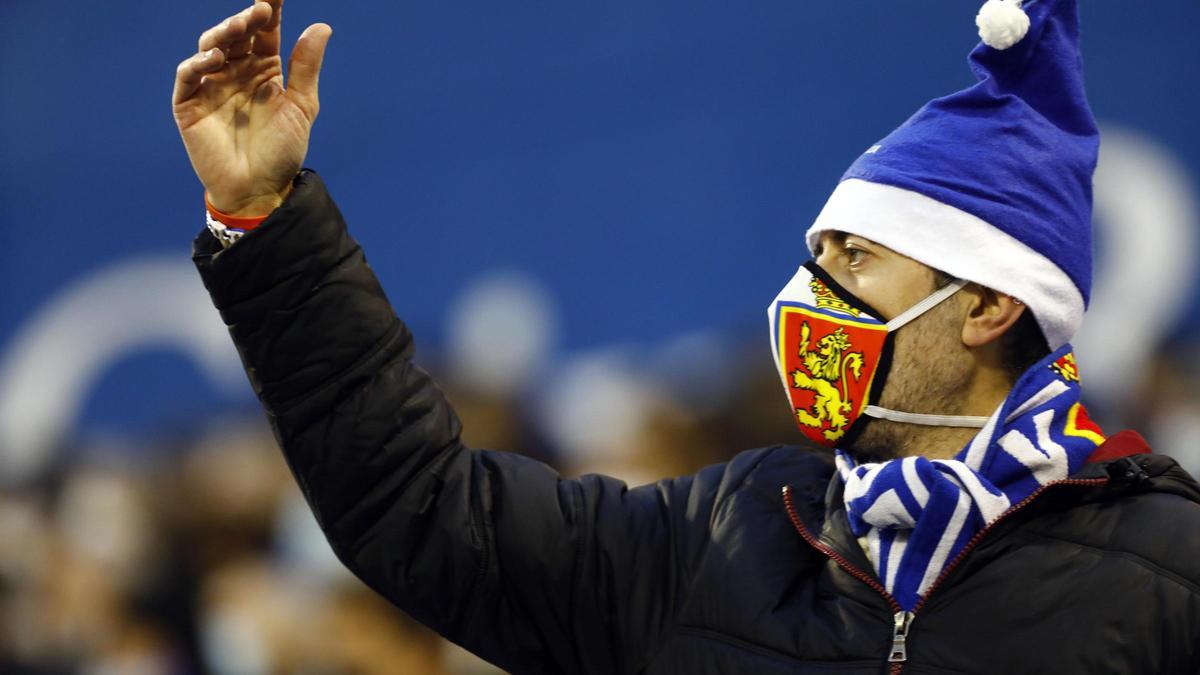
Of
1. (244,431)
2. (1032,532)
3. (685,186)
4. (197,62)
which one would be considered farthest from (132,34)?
(1032,532)

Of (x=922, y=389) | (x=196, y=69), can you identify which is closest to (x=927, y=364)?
(x=922, y=389)

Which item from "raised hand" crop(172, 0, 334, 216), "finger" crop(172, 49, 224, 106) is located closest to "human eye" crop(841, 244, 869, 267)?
"raised hand" crop(172, 0, 334, 216)

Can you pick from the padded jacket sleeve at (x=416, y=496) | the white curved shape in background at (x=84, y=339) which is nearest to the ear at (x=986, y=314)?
the padded jacket sleeve at (x=416, y=496)

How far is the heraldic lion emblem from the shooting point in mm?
1800

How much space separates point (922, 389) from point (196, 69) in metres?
0.96

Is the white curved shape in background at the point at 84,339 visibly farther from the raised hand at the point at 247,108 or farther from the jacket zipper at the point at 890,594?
the jacket zipper at the point at 890,594

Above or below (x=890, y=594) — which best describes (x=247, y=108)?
above

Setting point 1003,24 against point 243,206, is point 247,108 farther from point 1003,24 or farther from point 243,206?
point 1003,24

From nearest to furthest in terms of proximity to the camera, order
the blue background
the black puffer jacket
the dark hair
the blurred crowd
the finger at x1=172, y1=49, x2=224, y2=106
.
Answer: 1. the black puffer jacket
2. the finger at x1=172, y1=49, x2=224, y2=106
3. the dark hair
4. the blue background
5. the blurred crowd

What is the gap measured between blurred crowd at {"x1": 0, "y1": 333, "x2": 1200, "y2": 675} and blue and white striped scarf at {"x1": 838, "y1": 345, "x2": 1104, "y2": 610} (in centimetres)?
128

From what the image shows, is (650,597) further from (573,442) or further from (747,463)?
(573,442)

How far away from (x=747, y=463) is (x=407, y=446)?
1.46 feet

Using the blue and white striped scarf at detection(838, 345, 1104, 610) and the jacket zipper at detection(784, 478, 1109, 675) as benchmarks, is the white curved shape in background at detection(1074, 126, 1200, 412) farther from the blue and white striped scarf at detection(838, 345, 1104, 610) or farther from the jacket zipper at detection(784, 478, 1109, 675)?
the jacket zipper at detection(784, 478, 1109, 675)

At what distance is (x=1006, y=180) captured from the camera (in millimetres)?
1798
